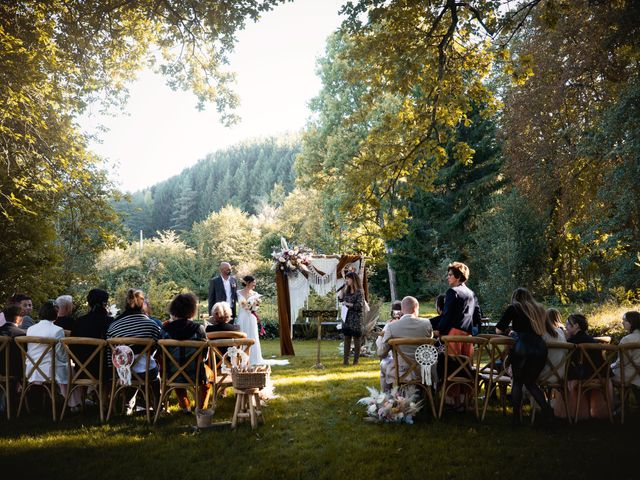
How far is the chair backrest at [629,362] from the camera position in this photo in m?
5.06

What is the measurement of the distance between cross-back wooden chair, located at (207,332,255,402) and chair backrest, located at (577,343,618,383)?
330 centimetres

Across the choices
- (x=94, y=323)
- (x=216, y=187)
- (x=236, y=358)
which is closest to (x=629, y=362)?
(x=236, y=358)

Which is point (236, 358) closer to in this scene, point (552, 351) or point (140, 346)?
point (140, 346)

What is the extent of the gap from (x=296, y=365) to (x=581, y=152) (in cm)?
855

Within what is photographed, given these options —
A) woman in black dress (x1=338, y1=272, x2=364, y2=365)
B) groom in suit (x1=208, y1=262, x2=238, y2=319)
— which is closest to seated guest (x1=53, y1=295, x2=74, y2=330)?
groom in suit (x1=208, y1=262, x2=238, y2=319)

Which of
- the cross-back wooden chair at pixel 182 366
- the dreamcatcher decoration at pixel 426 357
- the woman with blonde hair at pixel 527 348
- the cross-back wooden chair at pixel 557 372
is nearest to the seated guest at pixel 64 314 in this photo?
the cross-back wooden chair at pixel 182 366

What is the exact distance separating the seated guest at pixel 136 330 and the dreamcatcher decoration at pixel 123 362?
181 millimetres

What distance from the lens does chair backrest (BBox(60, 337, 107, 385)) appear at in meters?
5.33

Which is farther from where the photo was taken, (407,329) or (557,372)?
(407,329)

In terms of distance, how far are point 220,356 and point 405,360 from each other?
1.92 meters

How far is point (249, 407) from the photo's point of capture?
5.27 metres

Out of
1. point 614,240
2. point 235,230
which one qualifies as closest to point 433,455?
point 614,240

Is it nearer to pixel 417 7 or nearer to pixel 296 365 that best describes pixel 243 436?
pixel 296 365

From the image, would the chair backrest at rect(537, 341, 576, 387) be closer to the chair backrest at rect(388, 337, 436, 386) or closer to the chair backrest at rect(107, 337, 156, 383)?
the chair backrest at rect(388, 337, 436, 386)
